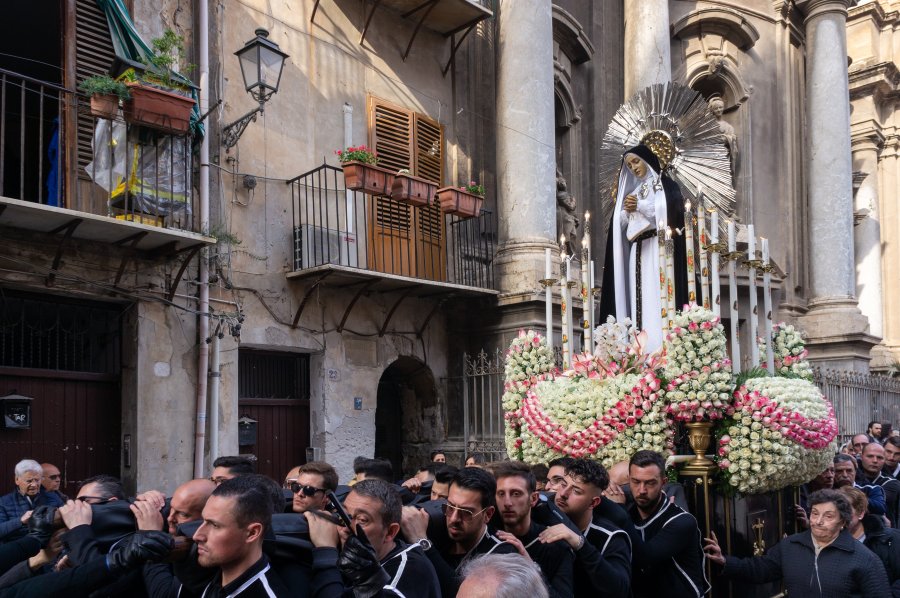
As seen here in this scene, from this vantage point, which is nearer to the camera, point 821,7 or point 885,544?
point 885,544

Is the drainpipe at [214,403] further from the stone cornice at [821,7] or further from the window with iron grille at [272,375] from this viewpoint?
the stone cornice at [821,7]

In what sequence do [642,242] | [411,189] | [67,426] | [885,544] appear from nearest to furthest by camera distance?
[885,544]
[642,242]
[67,426]
[411,189]

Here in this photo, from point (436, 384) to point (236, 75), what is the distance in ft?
16.4

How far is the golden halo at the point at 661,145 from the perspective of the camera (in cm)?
865

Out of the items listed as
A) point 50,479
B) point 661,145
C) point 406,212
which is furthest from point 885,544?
point 406,212

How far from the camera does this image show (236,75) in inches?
420

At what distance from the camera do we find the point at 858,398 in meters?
15.5

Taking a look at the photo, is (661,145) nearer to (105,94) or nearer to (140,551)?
(105,94)

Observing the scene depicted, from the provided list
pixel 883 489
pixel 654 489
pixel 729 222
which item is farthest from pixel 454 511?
pixel 883 489

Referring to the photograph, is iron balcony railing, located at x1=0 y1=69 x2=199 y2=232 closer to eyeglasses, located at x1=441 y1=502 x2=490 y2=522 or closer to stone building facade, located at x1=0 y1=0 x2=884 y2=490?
stone building facade, located at x1=0 y1=0 x2=884 y2=490

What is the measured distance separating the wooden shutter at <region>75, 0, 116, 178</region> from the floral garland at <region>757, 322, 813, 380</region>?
268 inches

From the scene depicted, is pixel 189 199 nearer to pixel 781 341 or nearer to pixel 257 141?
pixel 257 141

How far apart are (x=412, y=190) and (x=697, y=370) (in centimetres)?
552

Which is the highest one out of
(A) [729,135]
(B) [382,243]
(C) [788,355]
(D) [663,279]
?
(A) [729,135]
